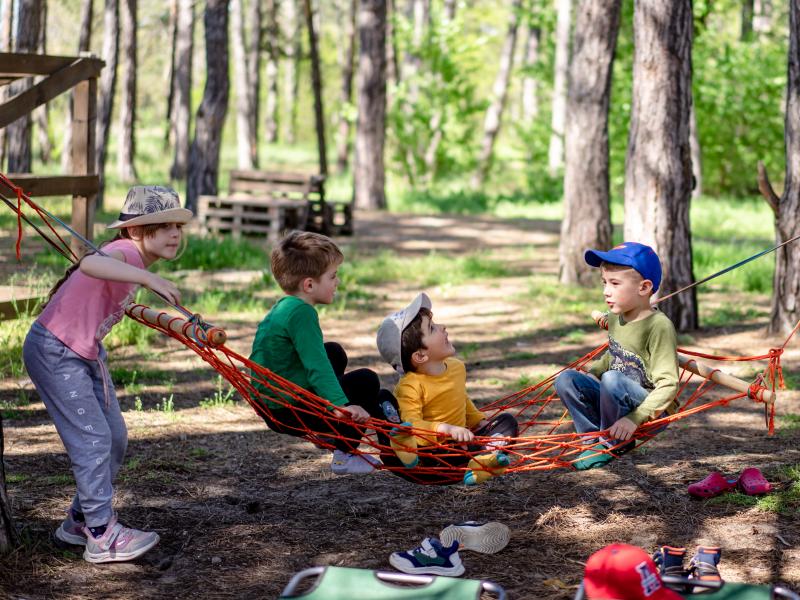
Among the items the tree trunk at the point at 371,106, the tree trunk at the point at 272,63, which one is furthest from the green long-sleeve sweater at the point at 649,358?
the tree trunk at the point at 272,63

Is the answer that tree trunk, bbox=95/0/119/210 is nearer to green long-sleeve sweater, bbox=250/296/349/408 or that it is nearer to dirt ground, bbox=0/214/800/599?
dirt ground, bbox=0/214/800/599

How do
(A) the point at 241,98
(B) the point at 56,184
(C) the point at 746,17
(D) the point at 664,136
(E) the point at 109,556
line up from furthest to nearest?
(A) the point at 241,98, (C) the point at 746,17, (D) the point at 664,136, (B) the point at 56,184, (E) the point at 109,556

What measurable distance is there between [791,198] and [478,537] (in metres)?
4.21

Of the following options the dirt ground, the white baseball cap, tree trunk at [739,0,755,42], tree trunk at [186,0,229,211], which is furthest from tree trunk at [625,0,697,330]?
tree trunk at [739,0,755,42]

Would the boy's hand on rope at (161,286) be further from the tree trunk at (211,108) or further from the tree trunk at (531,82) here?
the tree trunk at (531,82)

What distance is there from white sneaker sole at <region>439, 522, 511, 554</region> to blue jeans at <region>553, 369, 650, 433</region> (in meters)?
0.60

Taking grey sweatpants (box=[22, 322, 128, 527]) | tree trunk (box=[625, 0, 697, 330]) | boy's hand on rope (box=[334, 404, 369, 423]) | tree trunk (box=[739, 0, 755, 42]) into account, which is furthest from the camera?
tree trunk (box=[739, 0, 755, 42])

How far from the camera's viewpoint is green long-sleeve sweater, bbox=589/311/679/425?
3799mm

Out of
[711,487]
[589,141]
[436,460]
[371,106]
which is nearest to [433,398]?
[436,460]

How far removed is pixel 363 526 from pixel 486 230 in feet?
37.0

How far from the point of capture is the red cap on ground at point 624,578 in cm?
267

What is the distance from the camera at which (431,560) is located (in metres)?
3.44

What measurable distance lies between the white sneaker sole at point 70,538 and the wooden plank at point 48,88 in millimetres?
2520

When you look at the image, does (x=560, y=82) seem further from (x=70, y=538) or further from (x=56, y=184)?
(x=70, y=538)
